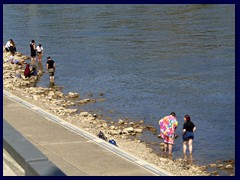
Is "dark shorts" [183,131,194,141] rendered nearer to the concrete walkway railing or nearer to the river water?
the river water

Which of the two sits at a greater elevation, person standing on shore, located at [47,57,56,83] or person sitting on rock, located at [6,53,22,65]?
person sitting on rock, located at [6,53,22,65]

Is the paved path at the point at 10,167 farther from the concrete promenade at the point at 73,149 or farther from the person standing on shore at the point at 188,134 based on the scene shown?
the person standing on shore at the point at 188,134

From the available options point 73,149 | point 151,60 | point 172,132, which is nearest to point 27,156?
point 73,149

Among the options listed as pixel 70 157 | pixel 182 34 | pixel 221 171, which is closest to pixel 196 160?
pixel 221 171

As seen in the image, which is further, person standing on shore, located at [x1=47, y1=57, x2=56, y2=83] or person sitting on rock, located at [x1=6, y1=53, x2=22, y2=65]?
person sitting on rock, located at [x1=6, y1=53, x2=22, y2=65]

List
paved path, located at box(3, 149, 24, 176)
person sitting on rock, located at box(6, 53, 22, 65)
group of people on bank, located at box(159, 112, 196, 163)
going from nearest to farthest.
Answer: paved path, located at box(3, 149, 24, 176), group of people on bank, located at box(159, 112, 196, 163), person sitting on rock, located at box(6, 53, 22, 65)

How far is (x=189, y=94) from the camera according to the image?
2391 cm

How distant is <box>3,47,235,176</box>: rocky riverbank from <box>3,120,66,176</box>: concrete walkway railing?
568cm

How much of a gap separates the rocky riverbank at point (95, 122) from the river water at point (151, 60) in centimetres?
50

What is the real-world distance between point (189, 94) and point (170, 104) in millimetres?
1722

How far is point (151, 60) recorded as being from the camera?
31938 mm

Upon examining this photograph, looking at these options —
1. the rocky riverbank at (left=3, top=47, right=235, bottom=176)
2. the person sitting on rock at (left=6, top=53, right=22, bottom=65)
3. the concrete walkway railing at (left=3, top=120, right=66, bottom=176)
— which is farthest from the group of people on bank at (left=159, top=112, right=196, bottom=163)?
the person sitting on rock at (left=6, top=53, right=22, bottom=65)

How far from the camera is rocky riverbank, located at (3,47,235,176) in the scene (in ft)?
50.6

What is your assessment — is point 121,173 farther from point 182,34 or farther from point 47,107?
point 182,34
